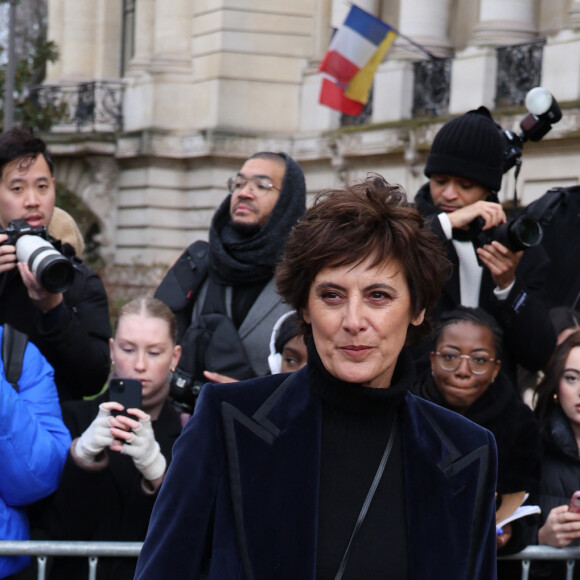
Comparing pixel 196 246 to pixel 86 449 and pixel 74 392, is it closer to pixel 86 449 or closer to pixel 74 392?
pixel 74 392

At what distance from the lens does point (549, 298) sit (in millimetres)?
5727

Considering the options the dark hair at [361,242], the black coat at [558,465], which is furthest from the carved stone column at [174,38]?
the dark hair at [361,242]

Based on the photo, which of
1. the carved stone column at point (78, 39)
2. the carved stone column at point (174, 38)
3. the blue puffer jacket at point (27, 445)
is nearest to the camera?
the blue puffer jacket at point (27, 445)

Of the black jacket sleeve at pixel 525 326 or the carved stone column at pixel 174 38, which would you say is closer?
the black jacket sleeve at pixel 525 326

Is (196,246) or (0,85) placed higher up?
(0,85)

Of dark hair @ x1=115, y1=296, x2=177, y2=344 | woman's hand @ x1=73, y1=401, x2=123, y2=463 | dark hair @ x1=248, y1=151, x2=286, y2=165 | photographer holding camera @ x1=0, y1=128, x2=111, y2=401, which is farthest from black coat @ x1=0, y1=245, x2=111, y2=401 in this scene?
dark hair @ x1=248, y1=151, x2=286, y2=165

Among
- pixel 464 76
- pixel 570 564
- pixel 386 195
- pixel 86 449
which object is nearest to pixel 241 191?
pixel 86 449

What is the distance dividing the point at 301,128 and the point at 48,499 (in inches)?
788

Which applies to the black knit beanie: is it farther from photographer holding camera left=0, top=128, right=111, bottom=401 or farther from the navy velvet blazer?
the navy velvet blazer

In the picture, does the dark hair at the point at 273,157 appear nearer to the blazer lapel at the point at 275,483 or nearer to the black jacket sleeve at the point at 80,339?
the black jacket sleeve at the point at 80,339

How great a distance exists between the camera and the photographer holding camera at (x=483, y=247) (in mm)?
4844

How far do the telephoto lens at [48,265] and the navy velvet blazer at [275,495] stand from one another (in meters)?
1.72

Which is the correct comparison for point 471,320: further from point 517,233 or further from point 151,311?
point 151,311

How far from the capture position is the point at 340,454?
287cm
